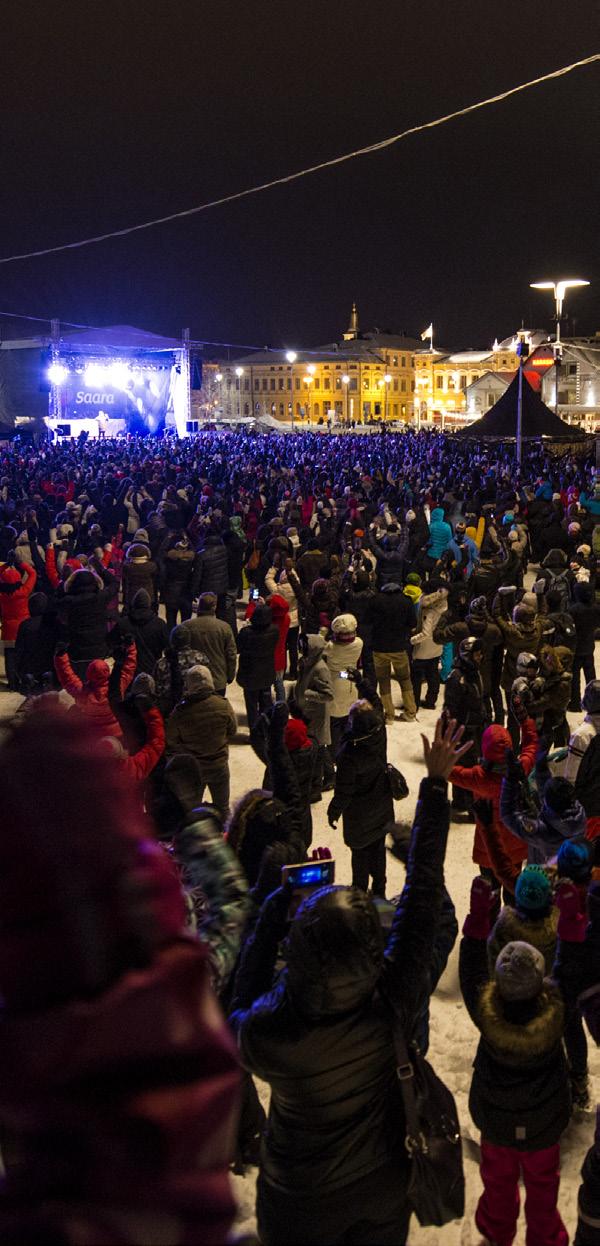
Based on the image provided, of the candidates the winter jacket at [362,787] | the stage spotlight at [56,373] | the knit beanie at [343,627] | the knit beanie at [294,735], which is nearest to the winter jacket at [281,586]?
the knit beanie at [343,627]

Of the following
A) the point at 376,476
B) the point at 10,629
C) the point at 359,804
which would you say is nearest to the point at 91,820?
the point at 359,804

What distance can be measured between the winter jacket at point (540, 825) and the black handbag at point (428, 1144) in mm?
2096

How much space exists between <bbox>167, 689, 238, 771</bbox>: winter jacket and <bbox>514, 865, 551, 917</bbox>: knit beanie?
8.33ft

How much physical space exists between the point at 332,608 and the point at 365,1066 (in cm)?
678

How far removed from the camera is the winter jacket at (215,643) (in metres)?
7.57

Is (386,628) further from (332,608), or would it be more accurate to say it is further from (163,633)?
(163,633)

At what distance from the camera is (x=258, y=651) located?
8.02m

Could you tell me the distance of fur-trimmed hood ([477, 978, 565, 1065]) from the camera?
287cm

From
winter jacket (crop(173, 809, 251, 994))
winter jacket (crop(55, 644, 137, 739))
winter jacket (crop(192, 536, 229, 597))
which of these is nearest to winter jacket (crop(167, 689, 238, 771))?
winter jacket (crop(55, 644, 137, 739))

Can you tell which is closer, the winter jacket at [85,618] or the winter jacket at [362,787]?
the winter jacket at [362,787]

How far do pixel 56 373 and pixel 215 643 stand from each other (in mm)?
37995

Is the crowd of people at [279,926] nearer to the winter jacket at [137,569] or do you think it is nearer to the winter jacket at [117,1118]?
the winter jacket at [117,1118]

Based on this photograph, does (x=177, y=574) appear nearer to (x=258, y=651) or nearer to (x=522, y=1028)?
(x=258, y=651)

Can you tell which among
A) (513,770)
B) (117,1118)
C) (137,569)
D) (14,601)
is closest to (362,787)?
(513,770)
